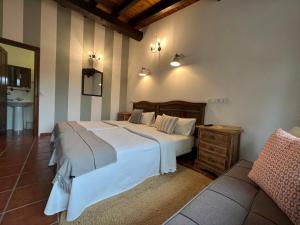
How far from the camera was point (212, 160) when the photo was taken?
233 centimetres

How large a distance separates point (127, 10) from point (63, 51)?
1.96 m

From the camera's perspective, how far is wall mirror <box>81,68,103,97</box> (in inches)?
172

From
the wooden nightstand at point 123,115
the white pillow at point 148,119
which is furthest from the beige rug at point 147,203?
the wooden nightstand at point 123,115

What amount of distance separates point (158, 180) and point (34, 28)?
433 centimetres

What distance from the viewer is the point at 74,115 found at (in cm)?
430

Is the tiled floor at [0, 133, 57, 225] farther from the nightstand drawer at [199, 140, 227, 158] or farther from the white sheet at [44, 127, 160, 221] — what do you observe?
the nightstand drawer at [199, 140, 227, 158]

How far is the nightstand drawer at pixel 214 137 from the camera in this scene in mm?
2189

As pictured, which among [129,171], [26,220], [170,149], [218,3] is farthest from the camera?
[218,3]

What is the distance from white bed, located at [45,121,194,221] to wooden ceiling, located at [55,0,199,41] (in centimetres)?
294

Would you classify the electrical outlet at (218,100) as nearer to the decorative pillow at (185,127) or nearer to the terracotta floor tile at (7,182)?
the decorative pillow at (185,127)

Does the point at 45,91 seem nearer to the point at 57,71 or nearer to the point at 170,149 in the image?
the point at 57,71

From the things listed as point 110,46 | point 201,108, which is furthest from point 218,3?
point 110,46

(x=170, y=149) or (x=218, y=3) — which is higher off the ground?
(x=218, y=3)

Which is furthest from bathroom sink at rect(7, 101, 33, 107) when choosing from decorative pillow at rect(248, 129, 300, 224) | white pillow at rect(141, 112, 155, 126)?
decorative pillow at rect(248, 129, 300, 224)
